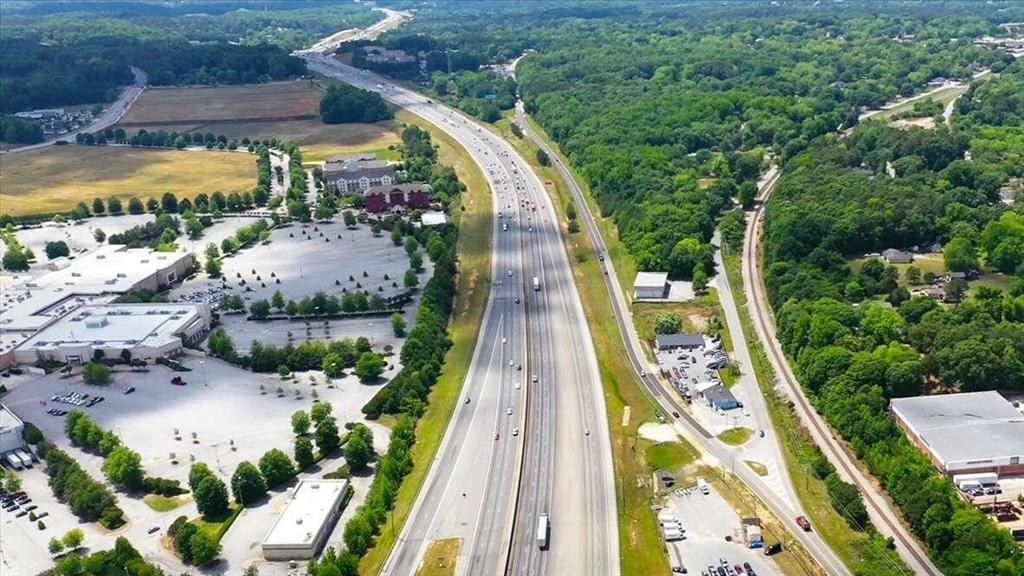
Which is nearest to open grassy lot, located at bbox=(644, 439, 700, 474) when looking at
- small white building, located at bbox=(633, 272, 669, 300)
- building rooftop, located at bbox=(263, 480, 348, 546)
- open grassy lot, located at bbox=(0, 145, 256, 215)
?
building rooftop, located at bbox=(263, 480, 348, 546)

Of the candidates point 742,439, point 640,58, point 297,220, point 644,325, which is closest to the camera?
point 742,439

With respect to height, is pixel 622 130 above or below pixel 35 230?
above

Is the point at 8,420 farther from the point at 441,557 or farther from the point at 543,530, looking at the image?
the point at 543,530

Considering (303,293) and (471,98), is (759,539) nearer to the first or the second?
(303,293)

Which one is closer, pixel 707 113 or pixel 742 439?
pixel 742 439

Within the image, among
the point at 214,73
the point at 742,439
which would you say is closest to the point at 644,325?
the point at 742,439

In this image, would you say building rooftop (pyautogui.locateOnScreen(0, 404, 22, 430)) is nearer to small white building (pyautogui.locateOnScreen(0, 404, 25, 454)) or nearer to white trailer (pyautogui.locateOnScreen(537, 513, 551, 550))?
small white building (pyautogui.locateOnScreen(0, 404, 25, 454))

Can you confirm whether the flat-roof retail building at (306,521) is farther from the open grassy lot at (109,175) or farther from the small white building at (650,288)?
the open grassy lot at (109,175)
